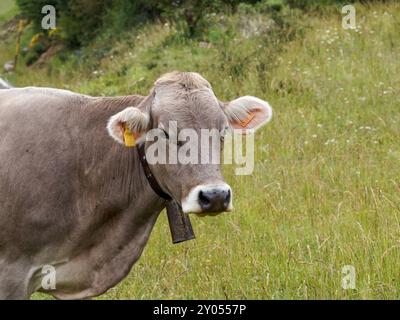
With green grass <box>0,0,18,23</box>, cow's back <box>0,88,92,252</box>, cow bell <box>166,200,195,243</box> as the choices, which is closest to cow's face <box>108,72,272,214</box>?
cow bell <box>166,200,195,243</box>

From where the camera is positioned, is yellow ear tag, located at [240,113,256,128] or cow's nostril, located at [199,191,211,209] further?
yellow ear tag, located at [240,113,256,128]

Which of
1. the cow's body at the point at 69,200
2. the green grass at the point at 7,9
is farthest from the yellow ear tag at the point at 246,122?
the green grass at the point at 7,9

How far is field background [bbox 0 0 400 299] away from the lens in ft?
18.2

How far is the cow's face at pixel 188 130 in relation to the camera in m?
4.05

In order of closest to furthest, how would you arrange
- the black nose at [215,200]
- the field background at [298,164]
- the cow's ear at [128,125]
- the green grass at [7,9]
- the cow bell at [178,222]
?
the black nose at [215,200], the cow's ear at [128,125], the cow bell at [178,222], the field background at [298,164], the green grass at [7,9]

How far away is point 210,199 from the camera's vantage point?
3955mm

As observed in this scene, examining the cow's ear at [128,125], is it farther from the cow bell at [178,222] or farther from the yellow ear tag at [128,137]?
the cow bell at [178,222]

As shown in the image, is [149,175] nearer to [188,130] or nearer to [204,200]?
[188,130]

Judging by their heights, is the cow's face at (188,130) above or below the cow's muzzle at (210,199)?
above

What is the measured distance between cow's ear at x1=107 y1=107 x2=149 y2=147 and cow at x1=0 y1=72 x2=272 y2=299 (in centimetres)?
1

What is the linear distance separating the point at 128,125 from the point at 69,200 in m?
0.67

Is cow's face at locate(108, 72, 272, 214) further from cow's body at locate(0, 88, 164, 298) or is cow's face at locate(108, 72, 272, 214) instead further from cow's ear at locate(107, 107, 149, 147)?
cow's body at locate(0, 88, 164, 298)

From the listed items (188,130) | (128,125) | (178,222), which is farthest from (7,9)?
(188,130)

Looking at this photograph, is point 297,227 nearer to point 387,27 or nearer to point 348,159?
point 348,159
